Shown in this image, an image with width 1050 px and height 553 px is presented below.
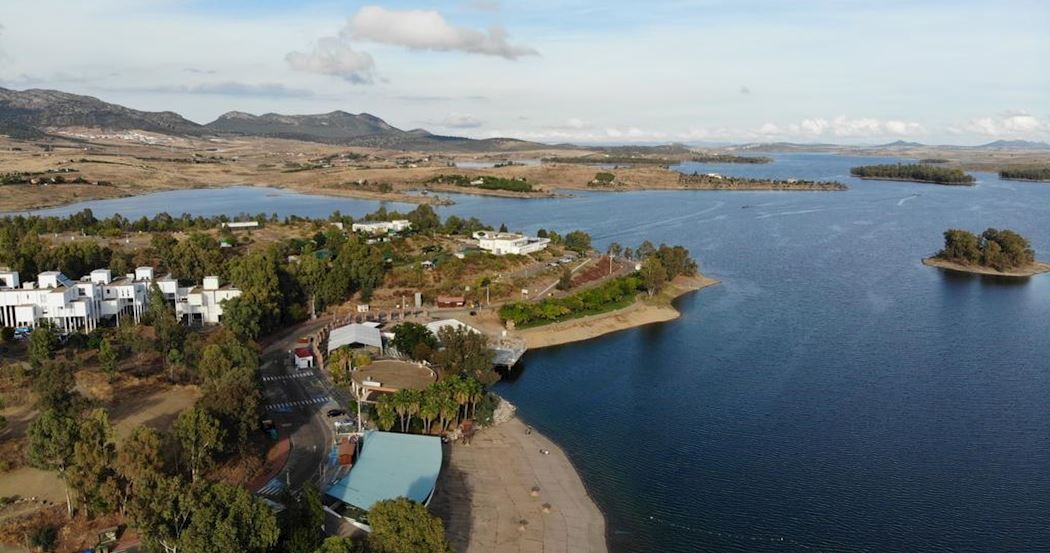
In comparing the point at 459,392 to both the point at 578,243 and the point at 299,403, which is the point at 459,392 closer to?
the point at 299,403

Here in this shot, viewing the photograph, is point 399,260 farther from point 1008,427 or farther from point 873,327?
point 1008,427

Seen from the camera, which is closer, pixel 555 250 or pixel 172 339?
pixel 172 339

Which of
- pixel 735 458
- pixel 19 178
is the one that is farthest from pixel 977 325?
pixel 19 178

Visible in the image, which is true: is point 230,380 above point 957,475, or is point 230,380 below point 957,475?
above

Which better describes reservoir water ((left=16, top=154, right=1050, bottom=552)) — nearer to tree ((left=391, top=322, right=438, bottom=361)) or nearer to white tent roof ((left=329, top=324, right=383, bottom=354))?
tree ((left=391, top=322, right=438, bottom=361))

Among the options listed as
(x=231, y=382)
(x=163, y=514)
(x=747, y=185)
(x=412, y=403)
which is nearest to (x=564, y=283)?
(x=412, y=403)

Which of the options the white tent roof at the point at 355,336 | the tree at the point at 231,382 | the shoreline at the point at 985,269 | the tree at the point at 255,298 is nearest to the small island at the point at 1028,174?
the shoreline at the point at 985,269
